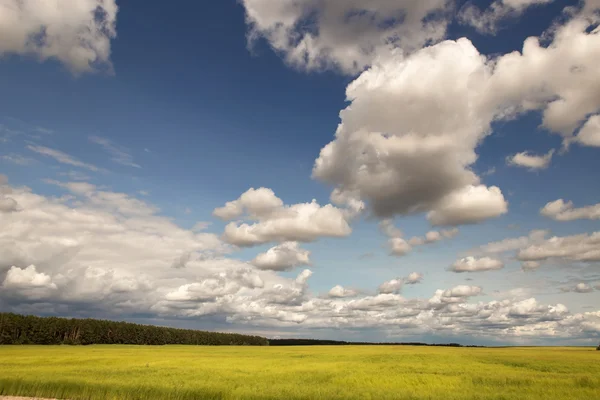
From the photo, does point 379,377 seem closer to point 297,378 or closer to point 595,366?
point 297,378

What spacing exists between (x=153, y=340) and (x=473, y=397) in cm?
16704

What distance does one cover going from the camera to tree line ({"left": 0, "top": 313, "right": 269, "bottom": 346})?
129m

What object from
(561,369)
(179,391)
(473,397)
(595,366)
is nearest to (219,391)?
(179,391)

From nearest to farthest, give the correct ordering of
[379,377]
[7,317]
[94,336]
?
[379,377] → [7,317] → [94,336]

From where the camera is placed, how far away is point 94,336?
149375 mm

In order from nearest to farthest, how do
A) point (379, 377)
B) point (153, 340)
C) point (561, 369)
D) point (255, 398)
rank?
point (255, 398)
point (379, 377)
point (561, 369)
point (153, 340)

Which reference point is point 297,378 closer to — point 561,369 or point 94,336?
point 561,369

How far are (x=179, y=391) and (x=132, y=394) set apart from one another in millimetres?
2746

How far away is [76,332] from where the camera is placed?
145500 mm

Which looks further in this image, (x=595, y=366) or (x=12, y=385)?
(x=595, y=366)

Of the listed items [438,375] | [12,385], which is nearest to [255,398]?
[12,385]

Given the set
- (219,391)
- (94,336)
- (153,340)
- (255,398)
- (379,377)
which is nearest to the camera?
(255,398)

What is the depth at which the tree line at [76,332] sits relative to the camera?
129125 mm

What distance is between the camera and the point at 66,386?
2575cm
